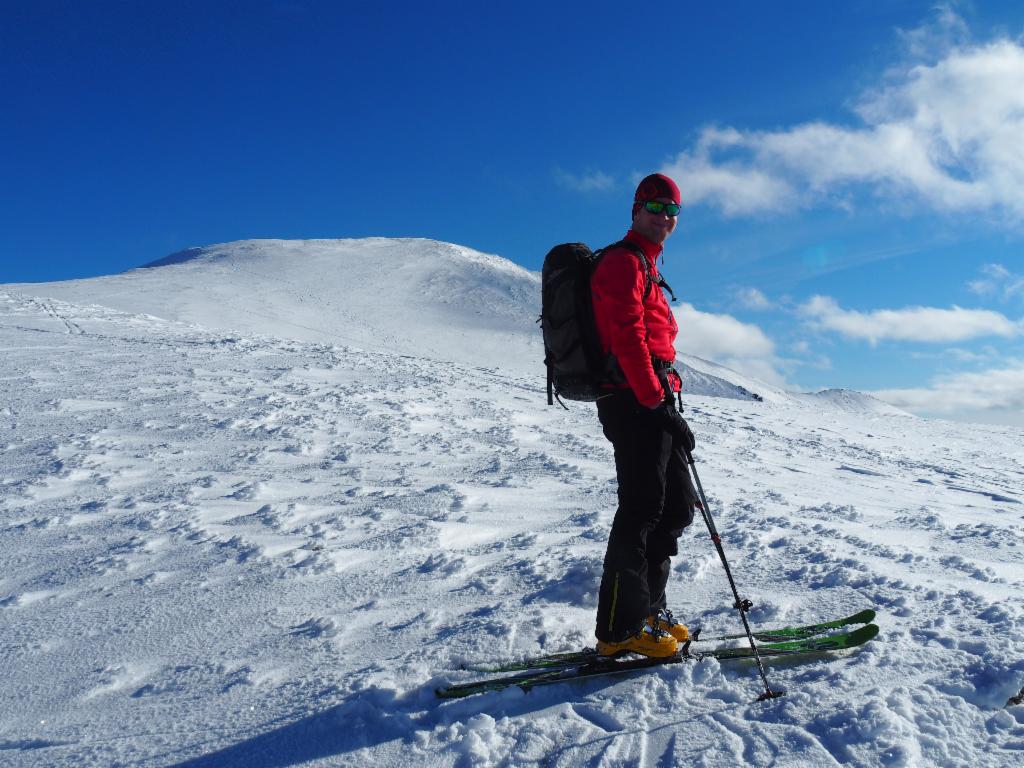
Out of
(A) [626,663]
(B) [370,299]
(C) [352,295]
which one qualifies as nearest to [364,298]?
(B) [370,299]

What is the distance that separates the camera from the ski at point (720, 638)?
3.20 m

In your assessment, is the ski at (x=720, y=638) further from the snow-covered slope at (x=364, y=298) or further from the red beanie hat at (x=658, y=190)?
the snow-covered slope at (x=364, y=298)

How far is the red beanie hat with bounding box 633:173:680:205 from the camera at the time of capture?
11.1 feet

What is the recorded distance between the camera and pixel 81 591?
417 cm

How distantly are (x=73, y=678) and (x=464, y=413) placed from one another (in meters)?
7.84

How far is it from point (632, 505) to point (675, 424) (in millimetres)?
461

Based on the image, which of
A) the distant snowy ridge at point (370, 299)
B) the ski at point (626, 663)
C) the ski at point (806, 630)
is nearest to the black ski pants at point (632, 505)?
the ski at point (626, 663)

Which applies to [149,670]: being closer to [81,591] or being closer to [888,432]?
[81,591]

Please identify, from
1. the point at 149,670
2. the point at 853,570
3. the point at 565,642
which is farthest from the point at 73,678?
the point at 853,570

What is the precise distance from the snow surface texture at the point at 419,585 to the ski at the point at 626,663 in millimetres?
60

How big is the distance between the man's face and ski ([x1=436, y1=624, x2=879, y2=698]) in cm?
212

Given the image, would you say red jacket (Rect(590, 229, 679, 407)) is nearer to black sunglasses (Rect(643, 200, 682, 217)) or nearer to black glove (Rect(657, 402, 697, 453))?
black glove (Rect(657, 402, 697, 453))

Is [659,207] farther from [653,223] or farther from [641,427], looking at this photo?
[641,427]

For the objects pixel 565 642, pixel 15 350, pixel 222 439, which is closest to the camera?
pixel 565 642
